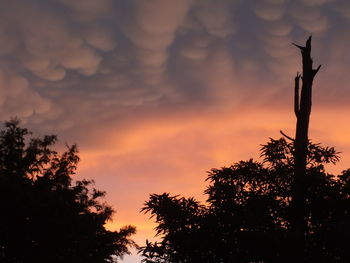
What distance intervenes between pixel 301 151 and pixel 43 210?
29.2 metres

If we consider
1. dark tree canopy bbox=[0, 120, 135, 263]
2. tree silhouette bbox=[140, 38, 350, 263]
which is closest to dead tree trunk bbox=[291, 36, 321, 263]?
tree silhouette bbox=[140, 38, 350, 263]

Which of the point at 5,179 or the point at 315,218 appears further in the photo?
the point at 5,179

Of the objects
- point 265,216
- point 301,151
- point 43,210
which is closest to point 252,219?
point 265,216

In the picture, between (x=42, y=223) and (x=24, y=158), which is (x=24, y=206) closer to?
(x=42, y=223)

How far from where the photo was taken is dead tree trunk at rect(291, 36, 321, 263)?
13.1 m

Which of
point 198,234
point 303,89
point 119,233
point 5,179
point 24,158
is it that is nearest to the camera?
point 198,234

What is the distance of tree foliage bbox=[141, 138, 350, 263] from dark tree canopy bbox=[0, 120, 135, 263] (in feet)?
86.9

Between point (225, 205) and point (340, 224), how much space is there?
403 cm

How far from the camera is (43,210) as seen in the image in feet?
127

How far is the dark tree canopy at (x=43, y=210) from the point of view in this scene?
1513 inches

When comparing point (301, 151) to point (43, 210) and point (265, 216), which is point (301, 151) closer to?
point (265, 216)

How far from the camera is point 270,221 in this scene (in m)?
14.4

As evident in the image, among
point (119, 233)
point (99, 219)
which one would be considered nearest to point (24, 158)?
point (99, 219)

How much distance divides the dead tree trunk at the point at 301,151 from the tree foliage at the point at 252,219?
0.63 feet
